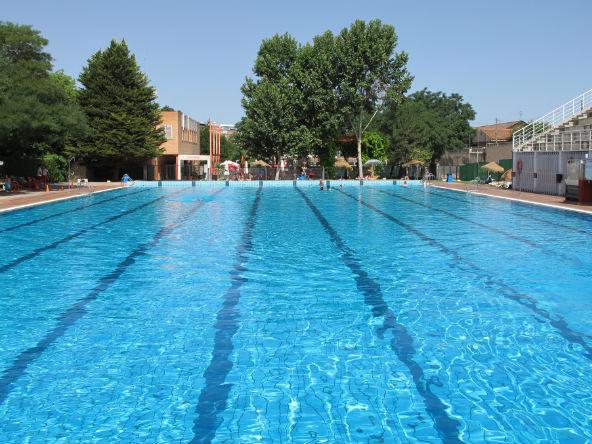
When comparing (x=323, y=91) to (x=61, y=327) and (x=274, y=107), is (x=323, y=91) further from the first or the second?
(x=61, y=327)

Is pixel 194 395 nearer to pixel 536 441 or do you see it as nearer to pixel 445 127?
pixel 536 441

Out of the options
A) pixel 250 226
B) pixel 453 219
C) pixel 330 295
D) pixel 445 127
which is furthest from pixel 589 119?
pixel 445 127

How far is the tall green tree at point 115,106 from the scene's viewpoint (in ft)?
153

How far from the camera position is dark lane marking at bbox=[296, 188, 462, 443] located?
186 inches

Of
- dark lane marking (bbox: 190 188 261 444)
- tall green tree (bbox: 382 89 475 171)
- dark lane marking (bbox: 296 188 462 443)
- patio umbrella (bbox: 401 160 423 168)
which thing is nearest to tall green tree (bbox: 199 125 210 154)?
tall green tree (bbox: 382 89 475 171)

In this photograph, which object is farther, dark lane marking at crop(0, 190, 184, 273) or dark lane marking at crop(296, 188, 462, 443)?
dark lane marking at crop(0, 190, 184, 273)

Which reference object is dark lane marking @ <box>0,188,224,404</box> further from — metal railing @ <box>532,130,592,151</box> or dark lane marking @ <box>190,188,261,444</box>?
metal railing @ <box>532,130,592,151</box>

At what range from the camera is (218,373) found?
5.79 meters

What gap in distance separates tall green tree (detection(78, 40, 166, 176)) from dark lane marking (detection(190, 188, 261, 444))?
39178mm

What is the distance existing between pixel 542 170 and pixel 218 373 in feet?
94.1

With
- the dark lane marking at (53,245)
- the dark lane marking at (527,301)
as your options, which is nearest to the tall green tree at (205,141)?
the dark lane marking at (53,245)

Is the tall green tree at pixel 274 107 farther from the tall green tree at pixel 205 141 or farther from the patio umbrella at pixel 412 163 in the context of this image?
the tall green tree at pixel 205 141

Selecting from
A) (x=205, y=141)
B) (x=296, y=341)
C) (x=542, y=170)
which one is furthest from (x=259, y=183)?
(x=205, y=141)

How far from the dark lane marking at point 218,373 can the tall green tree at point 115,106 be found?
3918 cm
